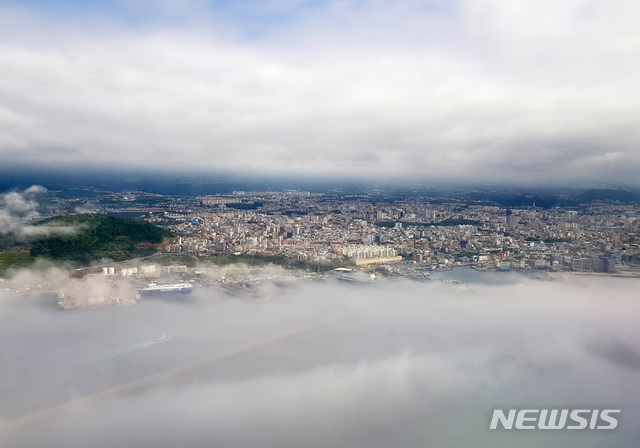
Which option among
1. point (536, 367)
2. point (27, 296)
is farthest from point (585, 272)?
point (27, 296)

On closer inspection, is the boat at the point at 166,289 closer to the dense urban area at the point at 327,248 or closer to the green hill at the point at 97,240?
the dense urban area at the point at 327,248

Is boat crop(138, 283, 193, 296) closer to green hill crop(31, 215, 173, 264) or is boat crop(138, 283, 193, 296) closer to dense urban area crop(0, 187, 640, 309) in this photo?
dense urban area crop(0, 187, 640, 309)

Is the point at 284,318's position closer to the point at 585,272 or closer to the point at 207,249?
the point at 207,249

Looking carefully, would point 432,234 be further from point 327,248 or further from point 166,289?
point 166,289

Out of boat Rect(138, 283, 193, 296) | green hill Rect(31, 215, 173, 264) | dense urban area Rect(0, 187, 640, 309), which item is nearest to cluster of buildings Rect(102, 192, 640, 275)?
dense urban area Rect(0, 187, 640, 309)

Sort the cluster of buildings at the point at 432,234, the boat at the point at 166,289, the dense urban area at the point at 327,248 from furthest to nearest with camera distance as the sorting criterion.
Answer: the cluster of buildings at the point at 432,234, the dense urban area at the point at 327,248, the boat at the point at 166,289

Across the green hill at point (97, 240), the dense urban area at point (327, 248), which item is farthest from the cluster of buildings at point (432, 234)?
the green hill at point (97, 240)
